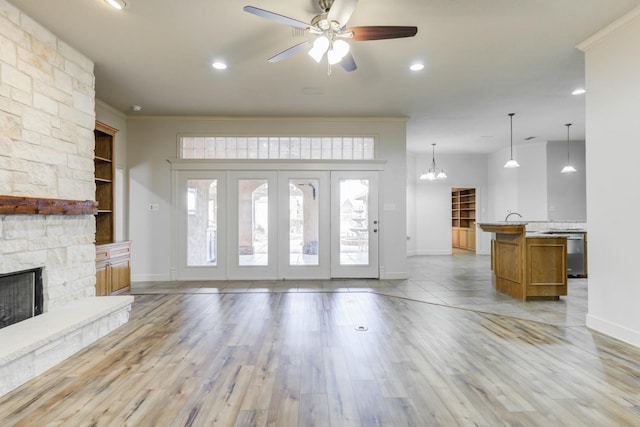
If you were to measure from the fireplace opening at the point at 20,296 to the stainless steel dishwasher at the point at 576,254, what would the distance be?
25.2 feet

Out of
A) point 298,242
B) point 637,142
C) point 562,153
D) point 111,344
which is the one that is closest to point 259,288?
point 298,242

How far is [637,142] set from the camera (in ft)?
9.33

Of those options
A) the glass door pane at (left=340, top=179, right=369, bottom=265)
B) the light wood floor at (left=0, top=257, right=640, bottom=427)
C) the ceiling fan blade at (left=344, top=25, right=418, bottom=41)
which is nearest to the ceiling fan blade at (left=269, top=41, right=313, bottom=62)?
the ceiling fan blade at (left=344, top=25, right=418, bottom=41)

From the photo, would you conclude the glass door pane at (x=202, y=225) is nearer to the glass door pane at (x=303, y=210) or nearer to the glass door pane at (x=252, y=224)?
the glass door pane at (x=252, y=224)

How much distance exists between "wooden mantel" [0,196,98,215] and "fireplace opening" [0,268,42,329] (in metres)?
0.53

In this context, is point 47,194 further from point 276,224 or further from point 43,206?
point 276,224

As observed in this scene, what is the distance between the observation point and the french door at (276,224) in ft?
18.8

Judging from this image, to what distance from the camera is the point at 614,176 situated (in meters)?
3.04

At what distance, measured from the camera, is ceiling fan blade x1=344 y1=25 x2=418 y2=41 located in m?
2.42

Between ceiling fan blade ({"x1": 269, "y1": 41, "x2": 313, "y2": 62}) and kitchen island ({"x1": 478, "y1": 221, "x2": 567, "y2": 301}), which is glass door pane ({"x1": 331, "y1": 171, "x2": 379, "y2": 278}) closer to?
kitchen island ({"x1": 478, "y1": 221, "x2": 567, "y2": 301})

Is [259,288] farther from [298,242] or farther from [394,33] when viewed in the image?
[394,33]

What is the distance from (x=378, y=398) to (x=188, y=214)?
4.70 m

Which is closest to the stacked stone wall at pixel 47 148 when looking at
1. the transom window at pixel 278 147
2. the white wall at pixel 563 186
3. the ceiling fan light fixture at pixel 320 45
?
the transom window at pixel 278 147

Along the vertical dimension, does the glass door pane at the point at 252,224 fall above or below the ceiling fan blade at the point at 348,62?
below
